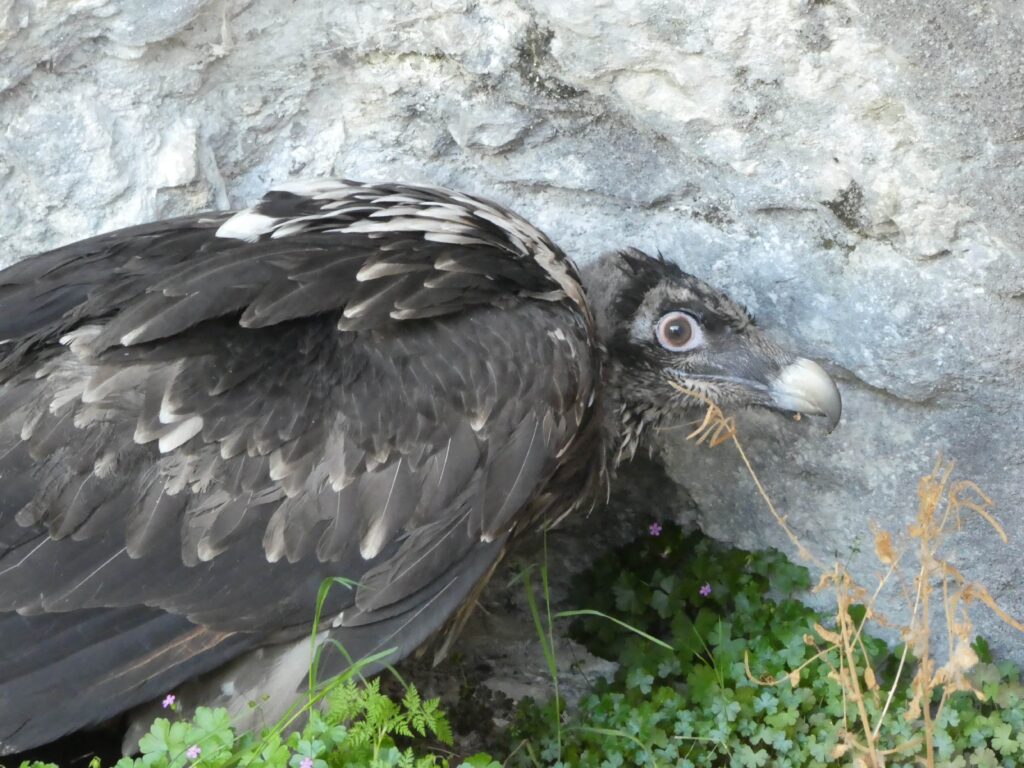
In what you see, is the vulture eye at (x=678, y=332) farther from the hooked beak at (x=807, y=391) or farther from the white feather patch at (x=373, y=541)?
the white feather patch at (x=373, y=541)

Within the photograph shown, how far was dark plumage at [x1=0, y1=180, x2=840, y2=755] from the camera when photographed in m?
2.96

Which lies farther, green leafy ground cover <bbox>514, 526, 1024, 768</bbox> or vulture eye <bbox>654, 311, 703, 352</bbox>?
vulture eye <bbox>654, 311, 703, 352</bbox>

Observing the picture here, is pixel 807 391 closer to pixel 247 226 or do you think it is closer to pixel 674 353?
pixel 674 353

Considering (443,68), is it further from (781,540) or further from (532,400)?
(781,540)

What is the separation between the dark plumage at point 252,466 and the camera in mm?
2963

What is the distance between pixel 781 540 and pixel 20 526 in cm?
217

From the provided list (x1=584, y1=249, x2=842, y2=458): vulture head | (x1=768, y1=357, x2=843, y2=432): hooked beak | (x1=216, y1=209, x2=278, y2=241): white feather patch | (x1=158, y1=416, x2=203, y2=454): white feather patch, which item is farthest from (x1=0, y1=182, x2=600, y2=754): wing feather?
(x1=768, y1=357, x2=843, y2=432): hooked beak

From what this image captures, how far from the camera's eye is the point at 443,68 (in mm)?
3699

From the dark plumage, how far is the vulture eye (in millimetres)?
540

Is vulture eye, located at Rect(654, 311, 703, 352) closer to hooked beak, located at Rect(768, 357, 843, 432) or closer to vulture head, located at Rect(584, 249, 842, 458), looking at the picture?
vulture head, located at Rect(584, 249, 842, 458)

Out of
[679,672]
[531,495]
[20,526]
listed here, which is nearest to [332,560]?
[531,495]

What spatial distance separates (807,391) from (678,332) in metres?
0.43

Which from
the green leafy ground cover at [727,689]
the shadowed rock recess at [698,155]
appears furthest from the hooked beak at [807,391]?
the green leafy ground cover at [727,689]

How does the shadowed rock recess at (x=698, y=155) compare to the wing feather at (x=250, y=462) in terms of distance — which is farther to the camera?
the shadowed rock recess at (x=698, y=155)
